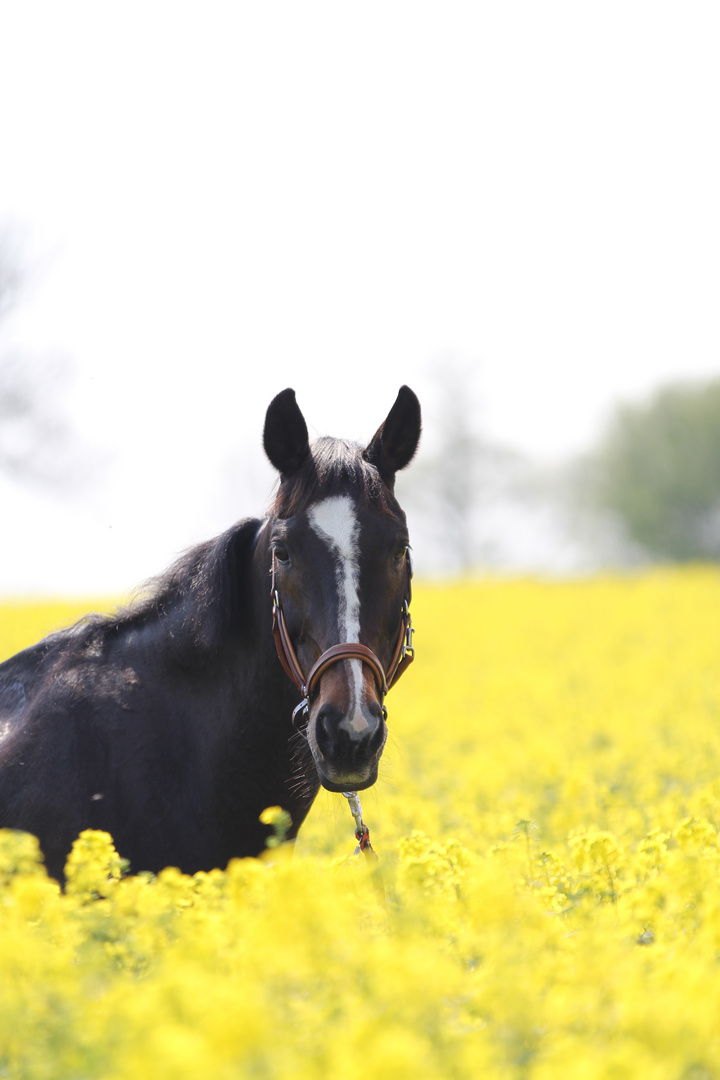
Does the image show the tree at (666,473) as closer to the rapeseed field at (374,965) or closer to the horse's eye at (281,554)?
the rapeseed field at (374,965)

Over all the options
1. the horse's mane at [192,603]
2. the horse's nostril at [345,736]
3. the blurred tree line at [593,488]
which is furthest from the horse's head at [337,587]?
the blurred tree line at [593,488]

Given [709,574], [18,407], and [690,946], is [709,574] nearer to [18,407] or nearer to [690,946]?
[18,407]

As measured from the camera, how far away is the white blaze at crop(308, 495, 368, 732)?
3.48 metres

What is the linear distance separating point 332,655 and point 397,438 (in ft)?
3.84

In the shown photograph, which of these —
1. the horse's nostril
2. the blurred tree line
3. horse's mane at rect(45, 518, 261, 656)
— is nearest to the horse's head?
the horse's nostril

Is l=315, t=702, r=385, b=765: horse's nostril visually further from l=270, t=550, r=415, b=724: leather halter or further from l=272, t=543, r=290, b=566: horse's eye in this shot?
l=272, t=543, r=290, b=566: horse's eye

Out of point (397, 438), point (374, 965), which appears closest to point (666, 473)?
point (397, 438)

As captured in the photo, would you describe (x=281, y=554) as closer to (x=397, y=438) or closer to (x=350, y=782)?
(x=397, y=438)

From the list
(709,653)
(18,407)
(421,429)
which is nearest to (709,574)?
(709,653)

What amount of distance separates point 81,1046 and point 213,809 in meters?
1.85

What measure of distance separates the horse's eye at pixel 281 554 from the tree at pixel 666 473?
44267 mm

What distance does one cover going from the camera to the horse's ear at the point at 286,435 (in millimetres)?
3977

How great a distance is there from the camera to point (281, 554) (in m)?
3.77

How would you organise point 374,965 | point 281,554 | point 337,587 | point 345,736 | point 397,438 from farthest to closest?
1. point 397,438
2. point 281,554
3. point 337,587
4. point 345,736
5. point 374,965
